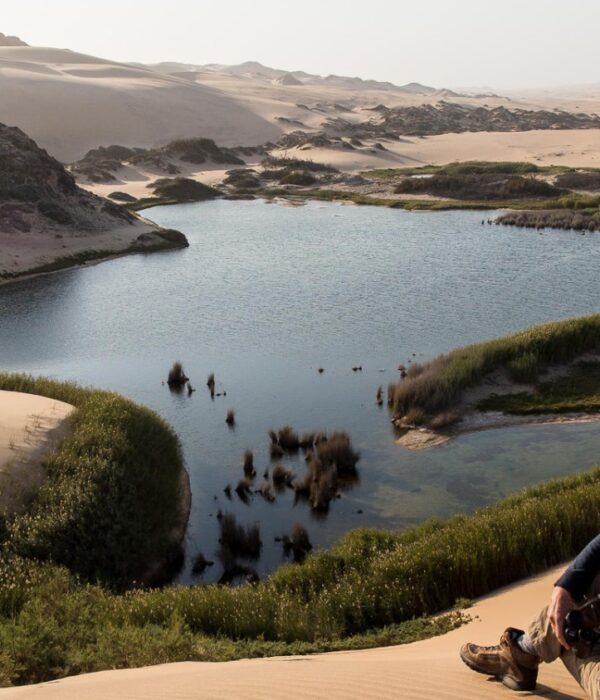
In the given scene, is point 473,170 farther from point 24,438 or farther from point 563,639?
point 563,639

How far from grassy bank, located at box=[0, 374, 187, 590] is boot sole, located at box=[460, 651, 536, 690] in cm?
701

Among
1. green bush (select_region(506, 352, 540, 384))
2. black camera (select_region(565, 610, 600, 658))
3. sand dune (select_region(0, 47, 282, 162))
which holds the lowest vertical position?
green bush (select_region(506, 352, 540, 384))

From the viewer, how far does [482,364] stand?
2398cm

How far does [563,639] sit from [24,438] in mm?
12599

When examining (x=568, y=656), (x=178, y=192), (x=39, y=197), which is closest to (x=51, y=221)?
(x=39, y=197)

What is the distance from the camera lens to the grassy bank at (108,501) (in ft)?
46.8

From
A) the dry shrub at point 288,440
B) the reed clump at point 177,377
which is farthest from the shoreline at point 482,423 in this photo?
the reed clump at point 177,377

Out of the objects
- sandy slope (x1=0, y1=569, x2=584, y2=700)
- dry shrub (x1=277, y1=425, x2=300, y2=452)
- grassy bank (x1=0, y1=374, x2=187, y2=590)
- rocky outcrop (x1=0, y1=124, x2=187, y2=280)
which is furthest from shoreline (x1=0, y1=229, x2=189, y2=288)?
sandy slope (x1=0, y1=569, x2=584, y2=700)

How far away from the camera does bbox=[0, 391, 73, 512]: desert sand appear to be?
49.5ft

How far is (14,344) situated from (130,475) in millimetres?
16304

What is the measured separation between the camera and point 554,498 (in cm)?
1380

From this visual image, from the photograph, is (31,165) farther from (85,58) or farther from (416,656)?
(85,58)

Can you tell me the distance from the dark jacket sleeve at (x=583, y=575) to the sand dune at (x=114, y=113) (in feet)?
289

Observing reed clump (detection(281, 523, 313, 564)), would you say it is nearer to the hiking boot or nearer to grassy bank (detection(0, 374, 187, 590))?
grassy bank (detection(0, 374, 187, 590))
